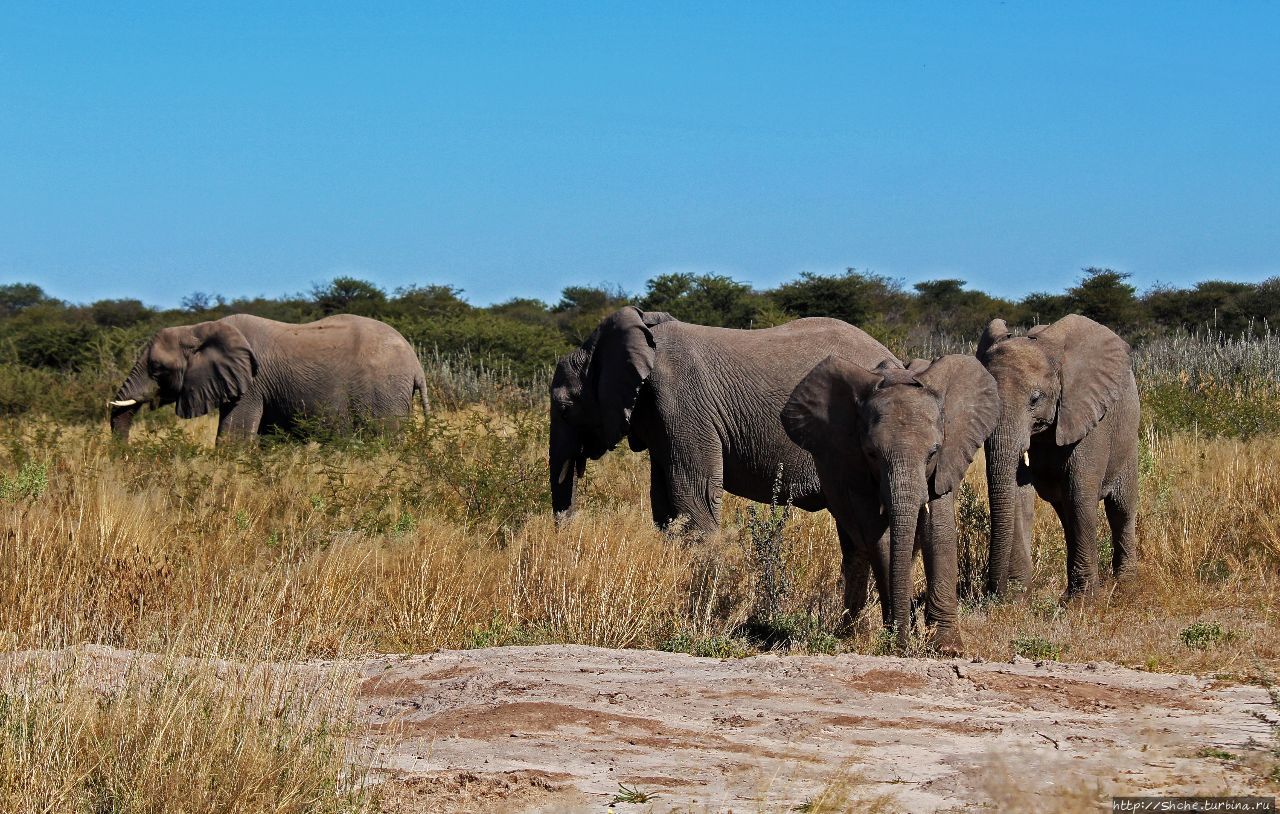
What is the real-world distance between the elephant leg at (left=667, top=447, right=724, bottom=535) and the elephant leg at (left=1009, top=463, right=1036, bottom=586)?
191 centimetres

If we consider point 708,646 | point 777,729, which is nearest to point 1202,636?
point 708,646

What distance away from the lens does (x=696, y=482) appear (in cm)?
1004

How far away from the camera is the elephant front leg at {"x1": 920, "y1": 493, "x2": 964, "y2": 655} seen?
7457mm

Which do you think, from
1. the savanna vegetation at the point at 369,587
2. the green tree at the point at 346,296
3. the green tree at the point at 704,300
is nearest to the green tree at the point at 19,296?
the green tree at the point at 346,296

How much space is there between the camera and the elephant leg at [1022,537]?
9188 mm

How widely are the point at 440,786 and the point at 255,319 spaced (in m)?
14.7

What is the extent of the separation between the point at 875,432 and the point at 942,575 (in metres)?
0.82

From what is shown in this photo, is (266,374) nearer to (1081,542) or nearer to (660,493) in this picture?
(660,493)

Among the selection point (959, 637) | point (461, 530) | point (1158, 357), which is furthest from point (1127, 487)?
point (1158, 357)

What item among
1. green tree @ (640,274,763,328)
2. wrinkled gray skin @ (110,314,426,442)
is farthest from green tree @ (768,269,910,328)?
wrinkled gray skin @ (110,314,426,442)

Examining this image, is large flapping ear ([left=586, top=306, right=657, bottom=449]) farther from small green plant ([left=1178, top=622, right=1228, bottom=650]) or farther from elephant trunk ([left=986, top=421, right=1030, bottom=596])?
small green plant ([left=1178, top=622, right=1228, bottom=650])

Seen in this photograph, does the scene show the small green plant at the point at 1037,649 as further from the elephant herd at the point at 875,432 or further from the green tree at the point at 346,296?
the green tree at the point at 346,296

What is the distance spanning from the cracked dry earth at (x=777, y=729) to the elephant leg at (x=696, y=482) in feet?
8.19

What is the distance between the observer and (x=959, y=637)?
7.57 meters
